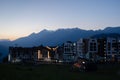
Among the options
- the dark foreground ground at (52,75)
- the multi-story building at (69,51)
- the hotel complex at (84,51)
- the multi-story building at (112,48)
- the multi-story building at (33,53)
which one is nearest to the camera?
the dark foreground ground at (52,75)

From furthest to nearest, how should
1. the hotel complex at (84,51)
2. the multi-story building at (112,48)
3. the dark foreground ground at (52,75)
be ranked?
the multi-story building at (112,48)
the hotel complex at (84,51)
the dark foreground ground at (52,75)

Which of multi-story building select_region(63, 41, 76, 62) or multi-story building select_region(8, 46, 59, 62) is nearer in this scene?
multi-story building select_region(63, 41, 76, 62)

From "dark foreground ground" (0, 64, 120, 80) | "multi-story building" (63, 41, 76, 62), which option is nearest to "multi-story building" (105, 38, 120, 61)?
"multi-story building" (63, 41, 76, 62)

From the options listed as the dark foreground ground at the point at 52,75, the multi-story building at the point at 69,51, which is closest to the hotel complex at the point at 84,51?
the multi-story building at the point at 69,51

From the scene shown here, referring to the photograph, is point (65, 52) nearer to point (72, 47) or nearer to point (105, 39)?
point (72, 47)

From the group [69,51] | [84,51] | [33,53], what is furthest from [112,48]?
[33,53]

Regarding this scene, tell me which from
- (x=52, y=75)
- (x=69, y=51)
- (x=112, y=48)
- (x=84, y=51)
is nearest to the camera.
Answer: (x=52, y=75)

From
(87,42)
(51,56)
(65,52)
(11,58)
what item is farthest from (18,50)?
(87,42)

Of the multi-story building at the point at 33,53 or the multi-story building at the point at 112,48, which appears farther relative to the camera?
the multi-story building at the point at 33,53

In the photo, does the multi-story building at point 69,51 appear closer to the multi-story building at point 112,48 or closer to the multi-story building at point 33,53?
the multi-story building at point 33,53

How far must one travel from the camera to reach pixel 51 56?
165625 millimetres

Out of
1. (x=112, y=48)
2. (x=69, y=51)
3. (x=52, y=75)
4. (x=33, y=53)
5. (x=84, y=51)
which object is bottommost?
(x=33, y=53)

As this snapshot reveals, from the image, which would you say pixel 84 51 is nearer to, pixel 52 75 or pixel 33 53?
pixel 33 53

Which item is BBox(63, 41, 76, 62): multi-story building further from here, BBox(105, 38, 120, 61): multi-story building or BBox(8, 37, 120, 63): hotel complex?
BBox(105, 38, 120, 61): multi-story building
